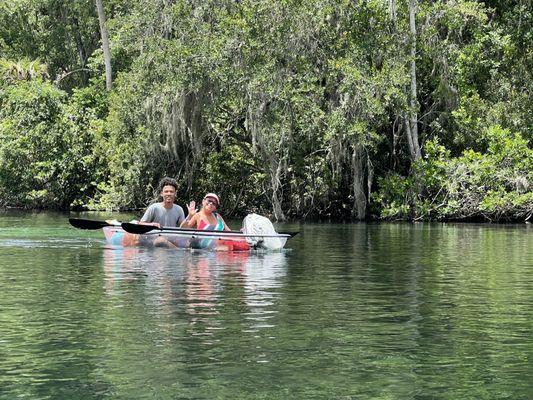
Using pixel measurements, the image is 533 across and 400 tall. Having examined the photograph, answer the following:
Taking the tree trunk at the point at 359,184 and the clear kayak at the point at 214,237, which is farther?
the tree trunk at the point at 359,184

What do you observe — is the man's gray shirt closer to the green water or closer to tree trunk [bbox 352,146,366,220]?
the green water

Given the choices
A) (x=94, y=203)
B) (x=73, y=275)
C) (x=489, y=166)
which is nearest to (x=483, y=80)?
(x=489, y=166)

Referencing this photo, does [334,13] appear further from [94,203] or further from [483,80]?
[94,203]

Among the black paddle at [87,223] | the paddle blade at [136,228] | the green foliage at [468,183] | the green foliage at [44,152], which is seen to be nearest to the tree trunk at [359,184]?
the green foliage at [468,183]

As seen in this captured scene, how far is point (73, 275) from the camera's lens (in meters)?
18.2

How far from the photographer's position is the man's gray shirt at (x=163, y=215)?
77.1 feet

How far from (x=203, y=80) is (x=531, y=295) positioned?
23.2 meters

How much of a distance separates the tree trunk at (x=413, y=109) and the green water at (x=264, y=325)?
1582 cm

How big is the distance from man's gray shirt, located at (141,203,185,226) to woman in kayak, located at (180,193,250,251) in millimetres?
267

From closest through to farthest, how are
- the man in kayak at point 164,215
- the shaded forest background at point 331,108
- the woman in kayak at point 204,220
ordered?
the woman in kayak at point 204,220, the man in kayak at point 164,215, the shaded forest background at point 331,108

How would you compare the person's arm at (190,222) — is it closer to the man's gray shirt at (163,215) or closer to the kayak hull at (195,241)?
the man's gray shirt at (163,215)

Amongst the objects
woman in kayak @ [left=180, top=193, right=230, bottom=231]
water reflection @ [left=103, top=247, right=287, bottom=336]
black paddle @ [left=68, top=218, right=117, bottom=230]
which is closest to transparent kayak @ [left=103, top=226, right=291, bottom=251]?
water reflection @ [left=103, top=247, right=287, bottom=336]

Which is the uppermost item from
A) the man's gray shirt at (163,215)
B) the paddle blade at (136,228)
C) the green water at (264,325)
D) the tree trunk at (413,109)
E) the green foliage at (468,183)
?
the tree trunk at (413,109)

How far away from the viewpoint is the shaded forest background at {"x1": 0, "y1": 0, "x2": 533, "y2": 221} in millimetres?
37312
